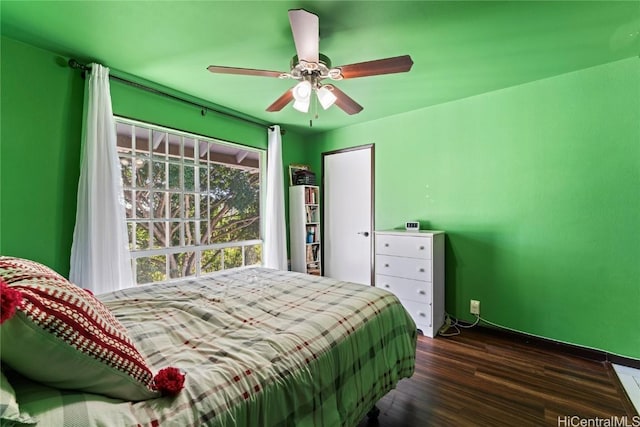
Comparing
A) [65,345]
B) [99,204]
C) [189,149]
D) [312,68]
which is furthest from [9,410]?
[189,149]

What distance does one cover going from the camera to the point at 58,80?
2062 millimetres

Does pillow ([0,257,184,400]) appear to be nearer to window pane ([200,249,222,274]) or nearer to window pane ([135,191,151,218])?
window pane ([135,191,151,218])

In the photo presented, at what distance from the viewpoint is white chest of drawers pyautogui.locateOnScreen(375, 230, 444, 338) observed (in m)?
2.63

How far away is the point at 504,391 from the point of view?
1.80 meters

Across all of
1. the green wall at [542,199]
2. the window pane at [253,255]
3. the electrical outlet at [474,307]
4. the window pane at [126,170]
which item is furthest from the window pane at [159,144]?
the electrical outlet at [474,307]

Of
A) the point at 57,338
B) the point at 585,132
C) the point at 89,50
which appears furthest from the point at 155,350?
the point at 585,132

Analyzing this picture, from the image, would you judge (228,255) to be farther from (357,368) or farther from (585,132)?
(585,132)

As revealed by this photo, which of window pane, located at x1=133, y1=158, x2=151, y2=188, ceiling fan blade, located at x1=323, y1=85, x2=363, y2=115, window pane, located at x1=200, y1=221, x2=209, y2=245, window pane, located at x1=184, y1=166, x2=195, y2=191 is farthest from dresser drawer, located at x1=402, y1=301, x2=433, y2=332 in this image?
window pane, located at x1=133, y1=158, x2=151, y2=188

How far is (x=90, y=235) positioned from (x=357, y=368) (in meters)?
2.15

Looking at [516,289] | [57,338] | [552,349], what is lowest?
[552,349]

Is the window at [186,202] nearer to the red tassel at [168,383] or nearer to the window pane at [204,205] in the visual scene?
the window pane at [204,205]

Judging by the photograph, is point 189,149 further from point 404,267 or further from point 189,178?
point 404,267

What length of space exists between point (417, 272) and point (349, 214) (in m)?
1.37

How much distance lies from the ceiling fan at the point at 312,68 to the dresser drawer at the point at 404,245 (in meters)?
1.41
